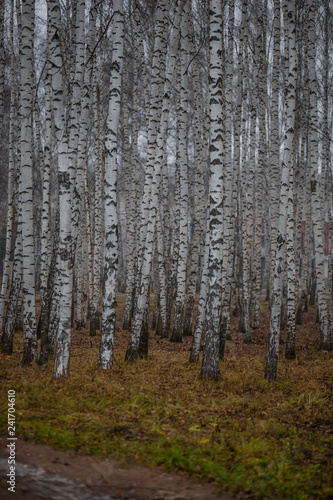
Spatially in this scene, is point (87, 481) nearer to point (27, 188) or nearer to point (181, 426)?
point (181, 426)

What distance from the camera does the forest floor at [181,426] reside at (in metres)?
3.87

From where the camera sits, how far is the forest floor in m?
3.87

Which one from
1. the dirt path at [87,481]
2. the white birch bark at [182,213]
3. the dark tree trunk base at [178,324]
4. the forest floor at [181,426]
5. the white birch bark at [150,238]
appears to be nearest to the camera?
the dirt path at [87,481]

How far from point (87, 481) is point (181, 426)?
167 centimetres

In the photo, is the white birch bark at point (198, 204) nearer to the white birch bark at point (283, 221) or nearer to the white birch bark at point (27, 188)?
the white birch bark at point (283, 221)

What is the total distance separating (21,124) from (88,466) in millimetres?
6444

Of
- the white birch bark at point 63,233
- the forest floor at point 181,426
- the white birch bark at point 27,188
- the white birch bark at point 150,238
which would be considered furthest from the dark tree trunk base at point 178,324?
the white birch bark at point 63,233

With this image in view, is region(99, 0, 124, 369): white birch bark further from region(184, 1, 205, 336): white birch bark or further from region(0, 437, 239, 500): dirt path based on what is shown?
region(184, 1, 205, 336): white birch bark

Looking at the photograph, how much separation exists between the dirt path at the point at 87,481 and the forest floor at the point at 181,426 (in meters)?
0.02

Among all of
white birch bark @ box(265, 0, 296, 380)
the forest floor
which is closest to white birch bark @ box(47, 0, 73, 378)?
the forest floor

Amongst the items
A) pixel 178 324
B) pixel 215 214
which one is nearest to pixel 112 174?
pixel 215 214

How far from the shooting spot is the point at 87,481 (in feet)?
12.4

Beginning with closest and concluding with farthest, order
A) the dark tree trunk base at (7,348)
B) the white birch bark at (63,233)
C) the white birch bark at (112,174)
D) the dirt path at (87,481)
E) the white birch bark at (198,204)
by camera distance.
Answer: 1. the dirt path at (87,481)
2. the white birch bark at (63,233)
3. the white birch bark at (112,174)
4. the dark tree trunk base at (7,348)
5. the white birch bark at (198,204)

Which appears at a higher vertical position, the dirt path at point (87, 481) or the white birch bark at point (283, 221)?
the white birch bark at point (283, 221)
